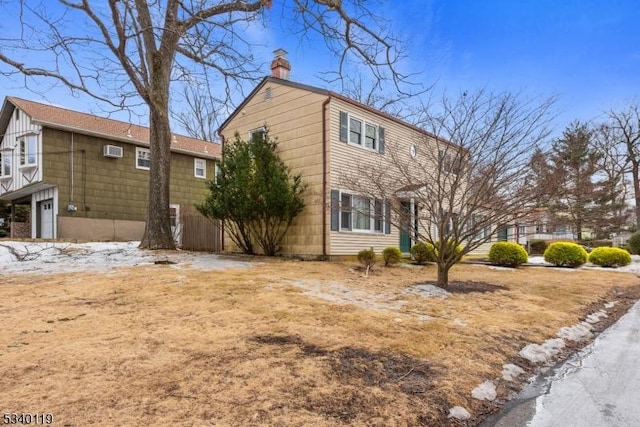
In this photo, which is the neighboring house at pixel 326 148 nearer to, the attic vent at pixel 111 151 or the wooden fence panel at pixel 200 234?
the wooden fence panel at pixel 200 234

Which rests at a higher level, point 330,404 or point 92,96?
point 92,96

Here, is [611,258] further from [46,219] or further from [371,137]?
[46,219]

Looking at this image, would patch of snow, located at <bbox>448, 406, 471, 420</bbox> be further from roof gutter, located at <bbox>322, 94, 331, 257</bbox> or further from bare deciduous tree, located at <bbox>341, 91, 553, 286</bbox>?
roof gutter, located at <bbox>322, 94, 331, 257</bbox>

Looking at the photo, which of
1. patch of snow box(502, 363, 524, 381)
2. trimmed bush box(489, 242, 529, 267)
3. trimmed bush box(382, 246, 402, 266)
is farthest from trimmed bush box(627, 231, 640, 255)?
patch of snow box(502, 363, 524, 381)

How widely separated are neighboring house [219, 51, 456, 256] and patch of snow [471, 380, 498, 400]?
7644 millimetres

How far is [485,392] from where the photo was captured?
3379 millimetres

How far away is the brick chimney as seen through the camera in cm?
1453

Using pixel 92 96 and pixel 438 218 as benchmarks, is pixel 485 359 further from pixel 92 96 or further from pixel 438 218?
pixel 92 96

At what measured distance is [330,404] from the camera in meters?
2.86

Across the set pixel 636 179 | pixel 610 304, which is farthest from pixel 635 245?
pixel 610 304

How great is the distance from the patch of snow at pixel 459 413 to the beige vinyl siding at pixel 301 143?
9.37m

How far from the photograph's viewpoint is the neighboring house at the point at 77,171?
17.5m

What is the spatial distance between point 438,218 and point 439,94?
288 cm

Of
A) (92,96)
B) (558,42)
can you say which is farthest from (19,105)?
(558,42)
